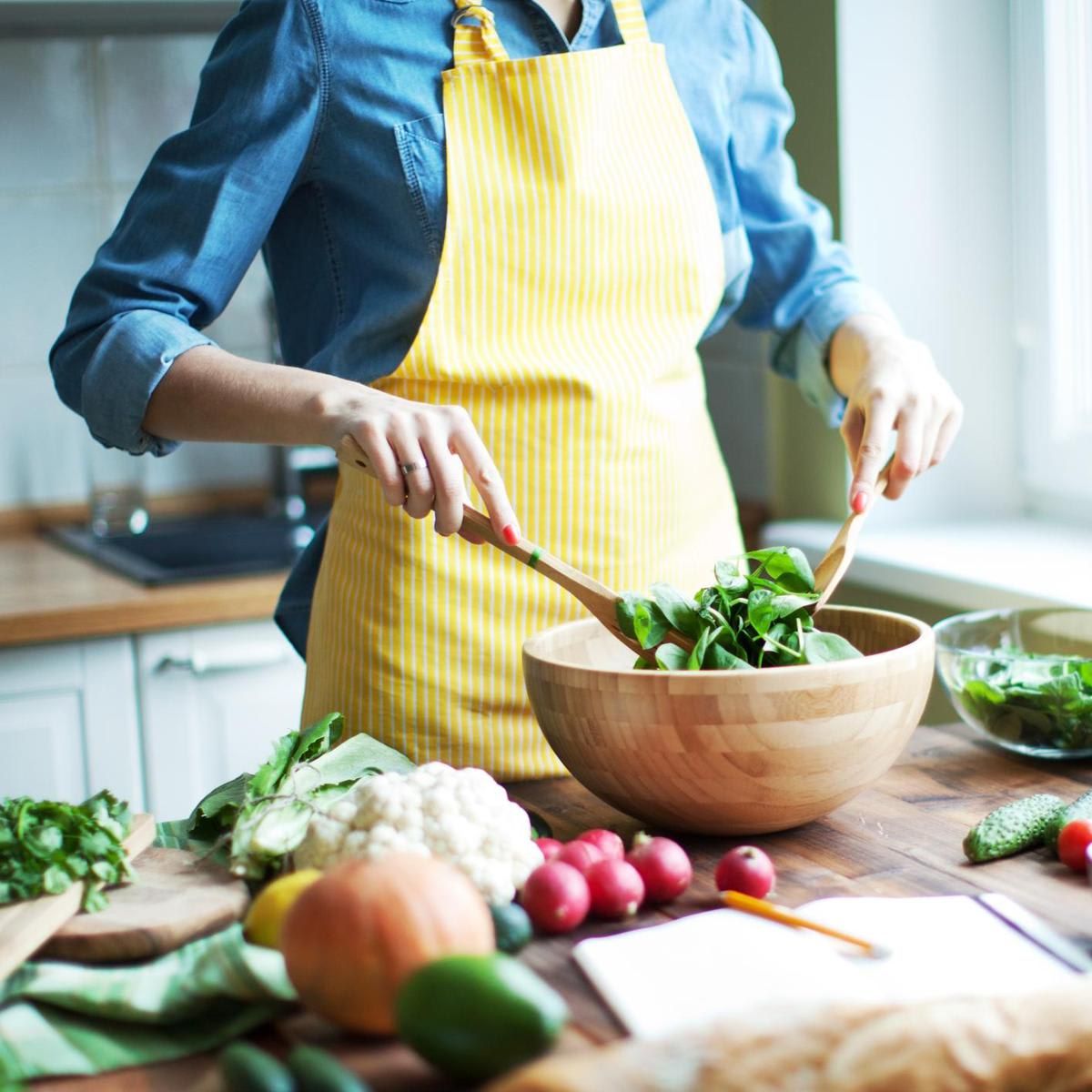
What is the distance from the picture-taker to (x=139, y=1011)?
0.75 m

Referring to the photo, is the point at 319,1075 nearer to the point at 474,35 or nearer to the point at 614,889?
the point at 614,889

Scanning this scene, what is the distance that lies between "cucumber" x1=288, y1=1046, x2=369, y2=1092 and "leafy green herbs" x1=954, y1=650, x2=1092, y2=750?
0.73m

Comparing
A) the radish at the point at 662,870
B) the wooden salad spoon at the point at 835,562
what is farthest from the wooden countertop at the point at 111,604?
the radish at the point at 662,870

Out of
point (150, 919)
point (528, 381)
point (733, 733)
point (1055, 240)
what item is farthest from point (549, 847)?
point (1055, 240)

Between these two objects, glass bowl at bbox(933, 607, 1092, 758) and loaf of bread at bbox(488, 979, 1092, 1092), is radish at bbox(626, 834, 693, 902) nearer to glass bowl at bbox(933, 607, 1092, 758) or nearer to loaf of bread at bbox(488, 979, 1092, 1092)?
loaf of bread at bbox(488, 979, 1092, 1092)

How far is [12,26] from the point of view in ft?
7.69

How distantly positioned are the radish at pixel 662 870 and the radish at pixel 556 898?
5 centimetres

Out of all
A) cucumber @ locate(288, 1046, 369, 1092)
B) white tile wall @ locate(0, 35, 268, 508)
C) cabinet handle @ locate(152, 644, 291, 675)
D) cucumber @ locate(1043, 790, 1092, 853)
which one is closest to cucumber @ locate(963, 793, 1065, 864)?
cucumber @ locate(1043, 790, 1092, 853)

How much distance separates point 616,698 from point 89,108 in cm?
196

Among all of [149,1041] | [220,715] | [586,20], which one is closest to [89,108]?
[220,715]

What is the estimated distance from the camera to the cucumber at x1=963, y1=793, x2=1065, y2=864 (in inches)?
37.2

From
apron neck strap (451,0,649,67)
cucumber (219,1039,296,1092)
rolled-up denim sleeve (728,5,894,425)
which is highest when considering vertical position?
apron neck strap (451,0,649,67)

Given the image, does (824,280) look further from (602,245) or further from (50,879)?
(50,879)

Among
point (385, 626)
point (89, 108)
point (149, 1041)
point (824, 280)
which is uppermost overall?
point (89, 108)
